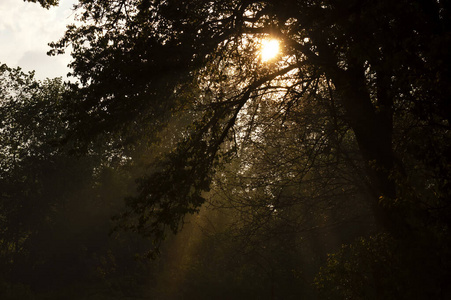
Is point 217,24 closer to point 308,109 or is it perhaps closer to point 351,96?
point 351,96

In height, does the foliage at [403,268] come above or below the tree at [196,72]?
below

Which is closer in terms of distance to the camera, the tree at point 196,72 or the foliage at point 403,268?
the foliage at point 403,268

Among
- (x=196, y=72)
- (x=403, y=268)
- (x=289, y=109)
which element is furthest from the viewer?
(x=289, y=109)

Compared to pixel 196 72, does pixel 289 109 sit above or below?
below

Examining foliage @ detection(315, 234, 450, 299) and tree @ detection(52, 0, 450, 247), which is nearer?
foliage @ detection(315, 234, 450, 299)

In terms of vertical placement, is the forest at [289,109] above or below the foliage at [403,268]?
above

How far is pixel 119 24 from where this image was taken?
923cm

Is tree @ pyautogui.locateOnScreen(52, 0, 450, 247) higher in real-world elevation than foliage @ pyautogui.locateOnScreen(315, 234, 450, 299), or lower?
higher

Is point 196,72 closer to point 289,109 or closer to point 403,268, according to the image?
point 289,109

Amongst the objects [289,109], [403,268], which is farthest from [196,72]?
[403,268]

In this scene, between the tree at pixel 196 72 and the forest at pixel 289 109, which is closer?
the forest at pixel 289 109

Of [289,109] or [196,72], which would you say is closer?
[196,72]

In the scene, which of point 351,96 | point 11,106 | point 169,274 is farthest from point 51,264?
point 351,96

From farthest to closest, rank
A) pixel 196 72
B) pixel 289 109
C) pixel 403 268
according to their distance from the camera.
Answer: pixel 289 109 < pixel 196 72 < pixel 403 268
